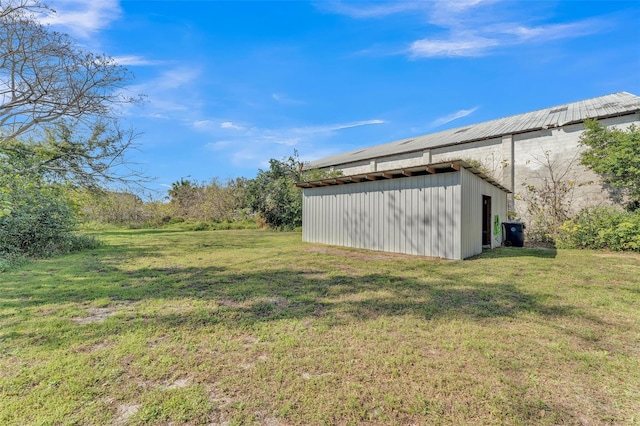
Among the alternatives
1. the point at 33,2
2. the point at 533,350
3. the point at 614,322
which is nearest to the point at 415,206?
the point at 614,322

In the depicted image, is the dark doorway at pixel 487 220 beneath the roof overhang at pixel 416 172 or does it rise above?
beneath

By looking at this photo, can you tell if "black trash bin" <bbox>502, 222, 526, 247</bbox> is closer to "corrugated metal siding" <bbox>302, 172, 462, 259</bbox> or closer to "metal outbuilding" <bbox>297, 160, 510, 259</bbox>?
"metal outbuilding" <bbox>297, 160, 510, 259</bbox>

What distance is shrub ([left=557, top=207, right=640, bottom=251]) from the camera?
7.59 metres

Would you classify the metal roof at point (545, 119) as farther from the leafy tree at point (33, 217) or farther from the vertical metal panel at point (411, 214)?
the leafy tree at point (33, 217)

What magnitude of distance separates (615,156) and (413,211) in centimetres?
728

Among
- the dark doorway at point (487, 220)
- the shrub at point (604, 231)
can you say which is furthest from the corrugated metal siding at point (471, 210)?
the shrub at point (604, 231)

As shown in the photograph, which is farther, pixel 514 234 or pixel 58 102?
pixel 514 234

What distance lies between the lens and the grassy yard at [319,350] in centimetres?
159

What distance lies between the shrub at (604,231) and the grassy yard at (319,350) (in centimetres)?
442

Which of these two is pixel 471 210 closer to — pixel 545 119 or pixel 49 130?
pixel 545 119

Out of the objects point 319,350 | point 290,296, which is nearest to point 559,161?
point 290,296

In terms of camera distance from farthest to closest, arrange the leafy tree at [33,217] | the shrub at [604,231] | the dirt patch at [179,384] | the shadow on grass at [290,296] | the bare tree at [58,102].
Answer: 1. the shrub at [604,231]
2. the bare tree at [58,102]
3. the leafy tree at [33,217]
4. the shadow on grass at [290,296]
5. the dirt patch at [179,384]

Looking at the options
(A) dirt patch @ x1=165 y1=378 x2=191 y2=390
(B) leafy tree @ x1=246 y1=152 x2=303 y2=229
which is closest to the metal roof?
(B) leafy tree @ x1=246 y1=152 x2=303 y2=229

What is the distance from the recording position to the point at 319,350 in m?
2.27
